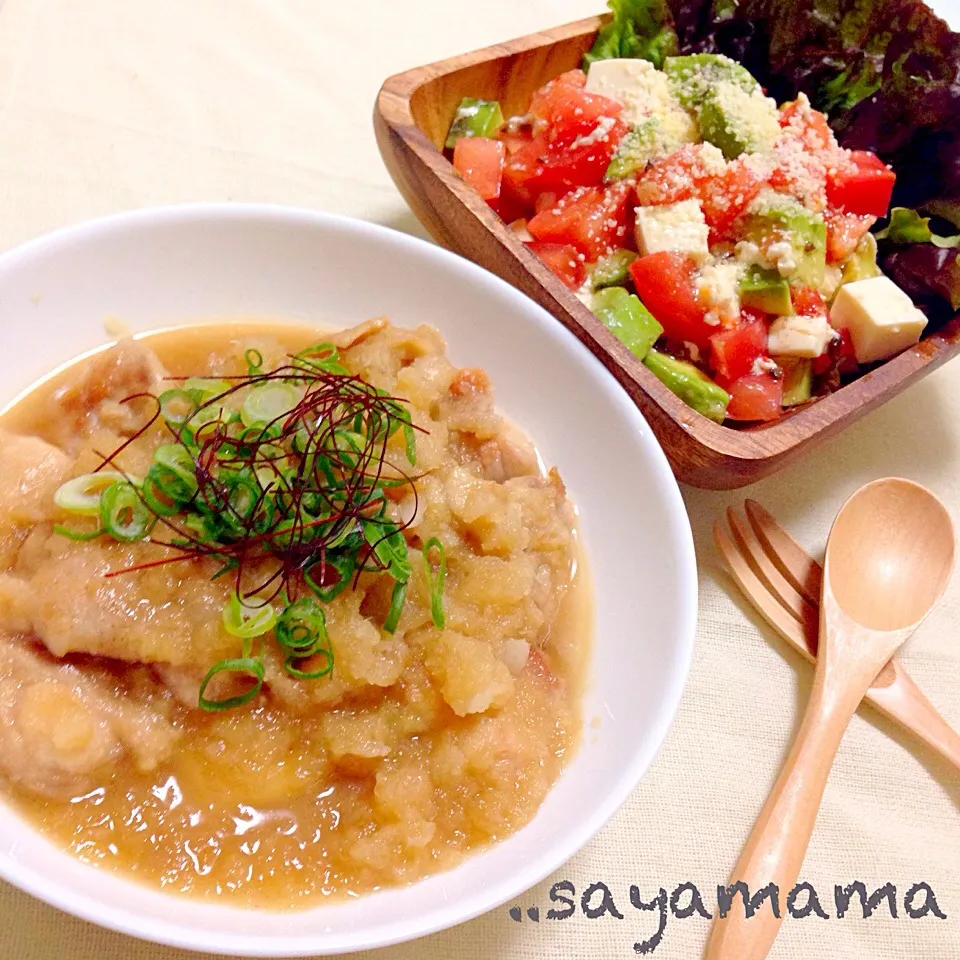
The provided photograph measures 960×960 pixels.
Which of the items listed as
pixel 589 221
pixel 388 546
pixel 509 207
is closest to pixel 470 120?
pixel 509 207

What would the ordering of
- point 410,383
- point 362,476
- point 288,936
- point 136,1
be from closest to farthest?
point 288,936, point 362,476, point 410,383, point 136,1

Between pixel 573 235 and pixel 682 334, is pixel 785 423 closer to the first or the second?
pixel 682 334

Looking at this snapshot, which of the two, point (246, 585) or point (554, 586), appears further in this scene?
point (554, 586)

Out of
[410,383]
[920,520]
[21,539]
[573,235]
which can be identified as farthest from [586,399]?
[21,539]

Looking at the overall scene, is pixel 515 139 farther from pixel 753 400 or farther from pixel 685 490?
pixel 685 490

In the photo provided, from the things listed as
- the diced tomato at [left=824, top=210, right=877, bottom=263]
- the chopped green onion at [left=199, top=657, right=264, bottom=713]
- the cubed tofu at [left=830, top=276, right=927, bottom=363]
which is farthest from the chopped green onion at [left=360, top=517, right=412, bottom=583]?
the diced tomato at [left=824, top=210, right=877, bottom=263]
